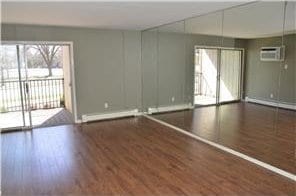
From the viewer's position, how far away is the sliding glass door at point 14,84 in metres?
5.33

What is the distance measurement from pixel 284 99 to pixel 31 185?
3.67 metres

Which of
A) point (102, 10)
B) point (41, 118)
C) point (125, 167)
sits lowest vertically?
point (125, 167)

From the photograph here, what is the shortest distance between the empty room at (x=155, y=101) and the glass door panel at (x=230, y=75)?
18 mm

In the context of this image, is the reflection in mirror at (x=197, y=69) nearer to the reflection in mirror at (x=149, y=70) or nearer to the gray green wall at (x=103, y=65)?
the reflection in mirror at (x=149, y=70)

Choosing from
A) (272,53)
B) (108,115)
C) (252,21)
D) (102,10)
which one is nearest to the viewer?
(272,53)

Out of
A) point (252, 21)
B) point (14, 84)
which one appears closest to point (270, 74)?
point (252, 21)

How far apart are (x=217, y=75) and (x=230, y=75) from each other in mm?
256

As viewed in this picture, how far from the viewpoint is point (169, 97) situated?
6207 millimetres

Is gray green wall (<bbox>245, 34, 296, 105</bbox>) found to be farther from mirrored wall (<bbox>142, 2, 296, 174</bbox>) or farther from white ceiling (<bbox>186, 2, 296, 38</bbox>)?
white ceiling (<bbox>186, 2, 296, 38</bbox>)

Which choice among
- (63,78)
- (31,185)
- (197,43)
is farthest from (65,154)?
(63,78)

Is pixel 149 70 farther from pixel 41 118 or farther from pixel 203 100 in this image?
pixel 41 118

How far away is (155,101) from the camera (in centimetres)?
659

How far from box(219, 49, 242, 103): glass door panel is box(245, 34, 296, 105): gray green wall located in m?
0.18

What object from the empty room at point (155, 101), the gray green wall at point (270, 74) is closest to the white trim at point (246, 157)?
the empty room at point (155, 101)
